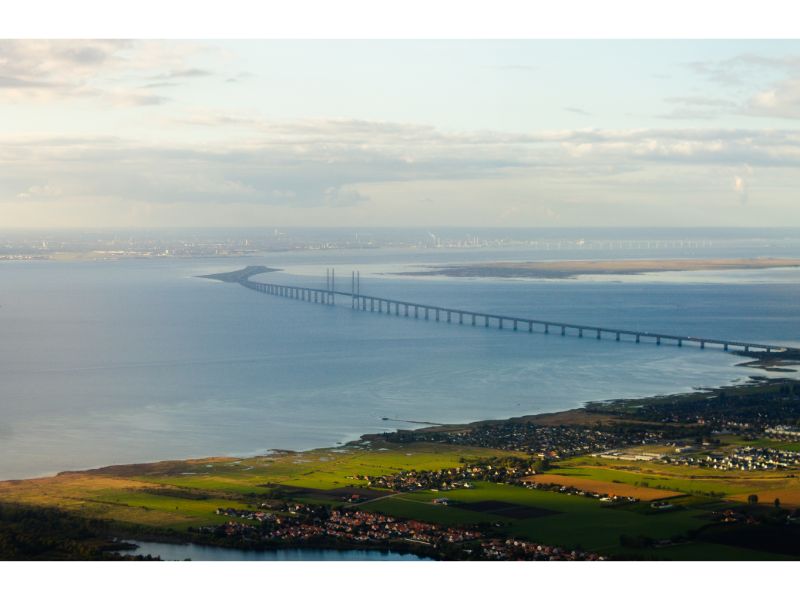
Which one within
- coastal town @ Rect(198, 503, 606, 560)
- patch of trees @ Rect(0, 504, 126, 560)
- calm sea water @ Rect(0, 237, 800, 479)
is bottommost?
coastal town @ Rect(198, 503, 606, 560)

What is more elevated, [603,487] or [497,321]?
[497,321]

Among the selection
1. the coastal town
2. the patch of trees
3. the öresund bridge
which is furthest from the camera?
the öresund bridge

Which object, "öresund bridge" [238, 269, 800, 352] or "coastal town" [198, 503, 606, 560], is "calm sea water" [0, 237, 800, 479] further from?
"coastal town" [198, 503, 606, 560]

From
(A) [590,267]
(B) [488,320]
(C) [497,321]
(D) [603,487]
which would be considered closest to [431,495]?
(D) [603,487]

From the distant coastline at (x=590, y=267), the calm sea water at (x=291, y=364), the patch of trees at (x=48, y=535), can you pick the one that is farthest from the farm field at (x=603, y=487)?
the distant coastline at (x=590, y=267)

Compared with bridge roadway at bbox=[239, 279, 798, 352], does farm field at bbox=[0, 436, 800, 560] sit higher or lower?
lower

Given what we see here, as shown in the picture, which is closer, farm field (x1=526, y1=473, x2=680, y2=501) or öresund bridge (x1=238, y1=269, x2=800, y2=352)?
farm field (x1=526, y1=473, x2=680, y2=501)

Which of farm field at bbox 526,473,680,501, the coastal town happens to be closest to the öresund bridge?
farm field at bbox 526,473,680,501

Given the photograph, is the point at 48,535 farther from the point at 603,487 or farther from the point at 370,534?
the point at 603,487
